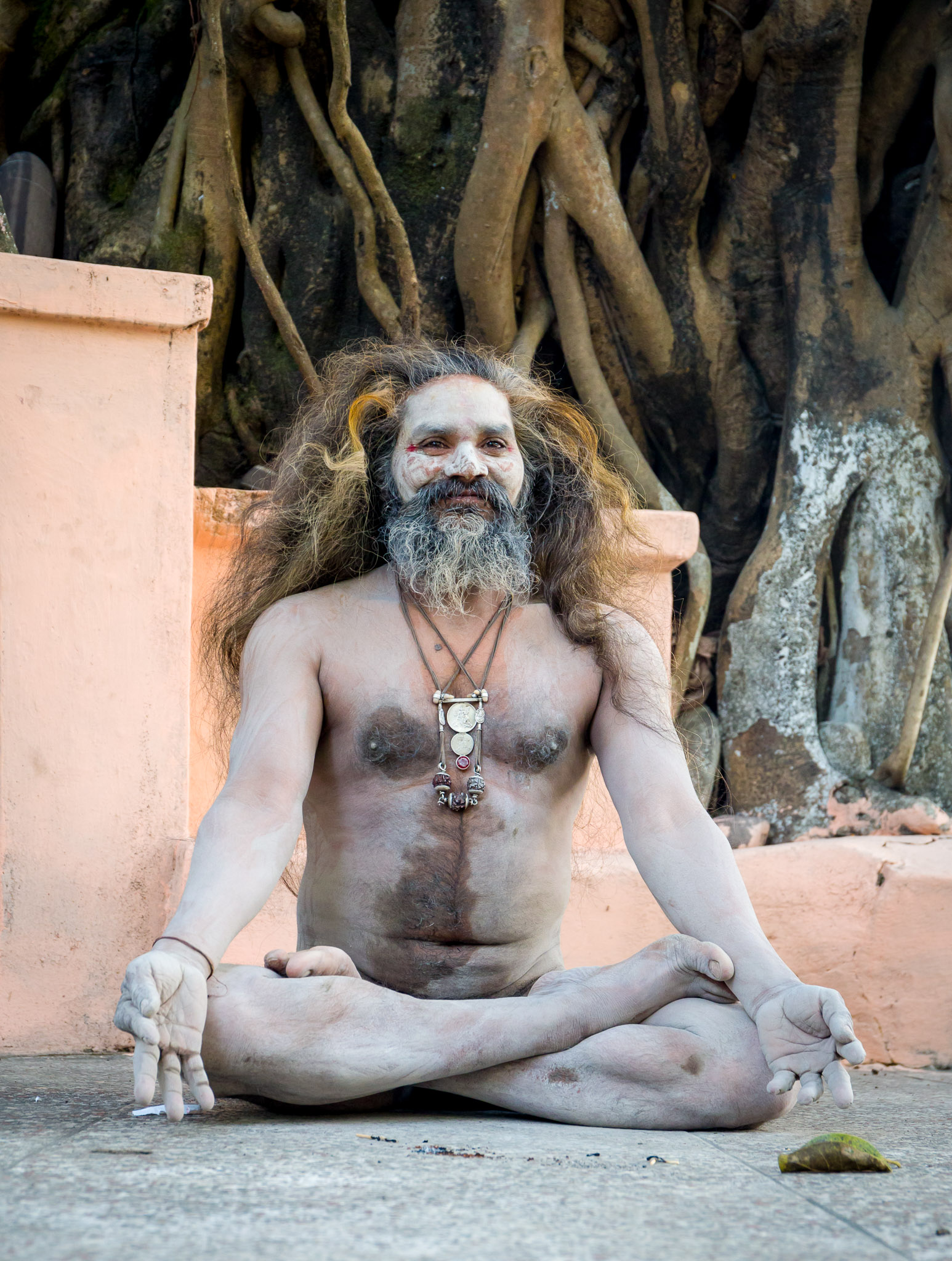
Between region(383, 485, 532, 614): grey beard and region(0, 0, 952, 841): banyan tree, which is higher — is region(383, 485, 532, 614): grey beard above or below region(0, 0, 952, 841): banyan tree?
below

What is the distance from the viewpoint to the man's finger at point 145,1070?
176 cm

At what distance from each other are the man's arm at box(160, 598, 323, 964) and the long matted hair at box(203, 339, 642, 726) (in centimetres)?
28

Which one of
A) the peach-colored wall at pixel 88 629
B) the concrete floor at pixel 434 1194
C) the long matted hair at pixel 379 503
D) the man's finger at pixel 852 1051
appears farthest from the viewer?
the peach-colored wall at pixel 88 629

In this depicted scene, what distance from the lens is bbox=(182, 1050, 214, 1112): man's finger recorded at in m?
1.85

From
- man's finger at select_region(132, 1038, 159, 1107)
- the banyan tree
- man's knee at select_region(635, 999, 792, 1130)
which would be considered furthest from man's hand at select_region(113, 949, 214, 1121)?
the banyan tree

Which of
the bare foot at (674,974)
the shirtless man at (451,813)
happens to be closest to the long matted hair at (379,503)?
the shirtless man at (451,813)

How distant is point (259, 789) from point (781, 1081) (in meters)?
0.96

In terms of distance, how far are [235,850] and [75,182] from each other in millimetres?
3857

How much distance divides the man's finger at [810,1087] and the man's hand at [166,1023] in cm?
84

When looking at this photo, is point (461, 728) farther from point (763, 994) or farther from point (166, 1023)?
point (166, 1023)

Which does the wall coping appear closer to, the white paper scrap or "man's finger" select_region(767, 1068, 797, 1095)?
the white paper scrap

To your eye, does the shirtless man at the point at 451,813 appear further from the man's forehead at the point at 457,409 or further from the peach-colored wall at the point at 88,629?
the peach-colored wall at the point at 88,629

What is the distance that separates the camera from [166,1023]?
1.85 m

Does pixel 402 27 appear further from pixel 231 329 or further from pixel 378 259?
pixel 231 329
